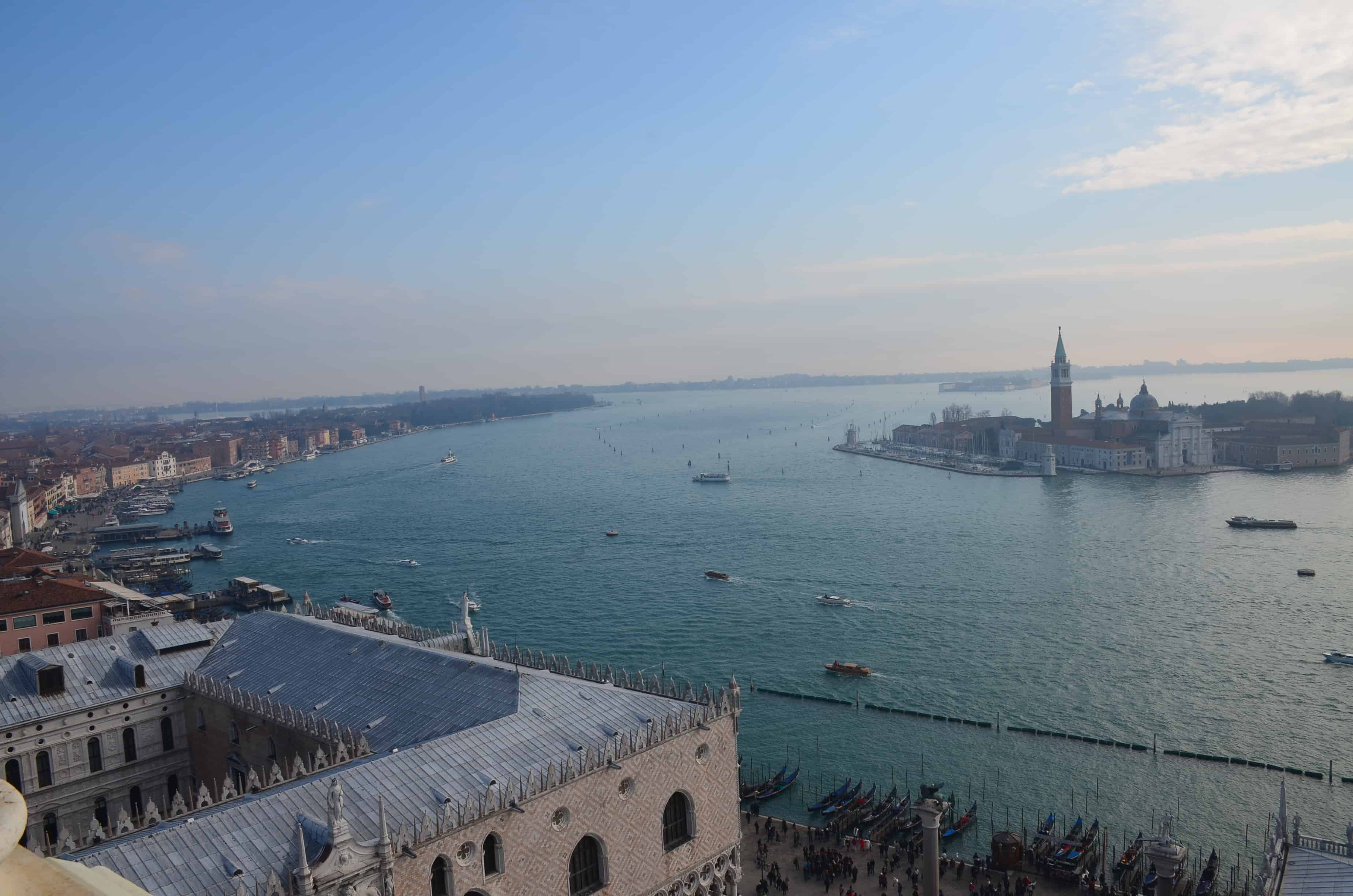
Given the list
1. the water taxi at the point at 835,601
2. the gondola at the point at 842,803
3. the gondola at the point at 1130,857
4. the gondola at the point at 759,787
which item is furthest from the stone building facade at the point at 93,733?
the water taxi at the point at 835,601

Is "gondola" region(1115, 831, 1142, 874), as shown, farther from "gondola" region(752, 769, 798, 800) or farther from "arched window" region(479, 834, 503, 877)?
"arched window" region(479, 834, 503, 877)

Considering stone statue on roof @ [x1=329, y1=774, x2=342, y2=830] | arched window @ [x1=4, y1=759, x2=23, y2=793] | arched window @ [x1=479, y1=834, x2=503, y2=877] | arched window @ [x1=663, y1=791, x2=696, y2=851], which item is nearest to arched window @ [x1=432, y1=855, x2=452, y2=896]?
arched window @ [x1=479, y1=834, x2=503, y2=877]

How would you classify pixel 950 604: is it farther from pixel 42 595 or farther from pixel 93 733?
pixel 42 595

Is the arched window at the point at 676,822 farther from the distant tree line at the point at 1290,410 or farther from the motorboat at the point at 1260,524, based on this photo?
the distant tree line at the point at 1290,410

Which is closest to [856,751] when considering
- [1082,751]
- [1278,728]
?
[1082,751]

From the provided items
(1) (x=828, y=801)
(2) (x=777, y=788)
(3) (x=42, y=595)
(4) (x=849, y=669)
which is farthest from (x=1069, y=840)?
(3) (x=42, y=595)
